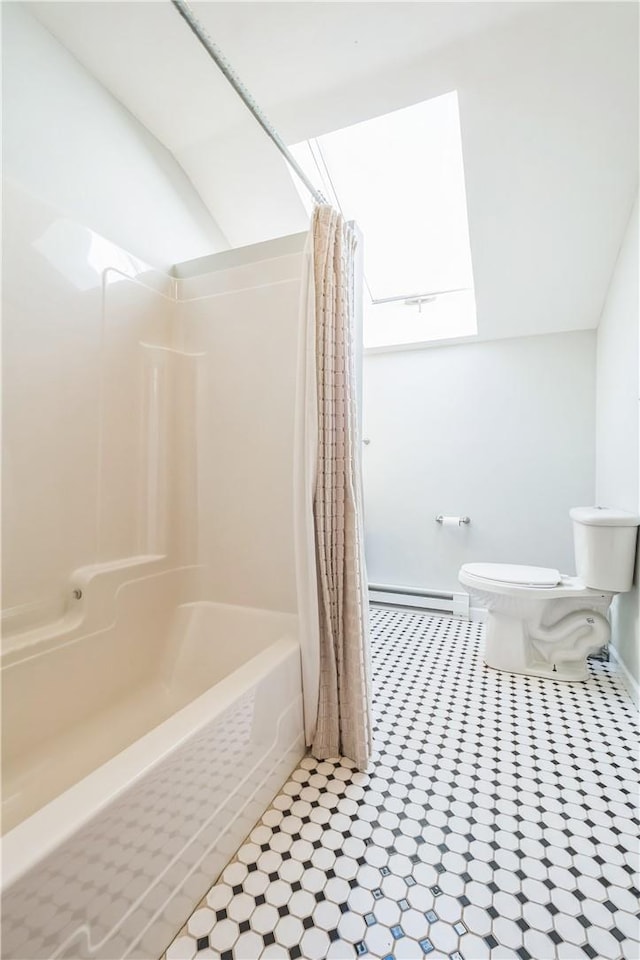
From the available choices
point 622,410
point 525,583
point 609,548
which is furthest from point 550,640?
point 622,410

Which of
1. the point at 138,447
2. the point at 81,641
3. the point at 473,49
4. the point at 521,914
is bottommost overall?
the point at 521,914

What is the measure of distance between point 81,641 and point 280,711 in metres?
0.72

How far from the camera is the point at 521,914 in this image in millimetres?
982

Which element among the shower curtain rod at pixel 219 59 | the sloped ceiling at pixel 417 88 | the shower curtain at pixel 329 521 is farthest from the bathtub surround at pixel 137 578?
the sloped ceiling at pixel 417 88

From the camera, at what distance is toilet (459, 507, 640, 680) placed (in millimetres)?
1986

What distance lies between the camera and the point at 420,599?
3.06 metres

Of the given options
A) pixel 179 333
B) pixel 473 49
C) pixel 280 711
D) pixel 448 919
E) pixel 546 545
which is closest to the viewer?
pixel 448 919

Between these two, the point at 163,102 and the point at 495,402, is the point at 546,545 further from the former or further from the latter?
the point at 163,102

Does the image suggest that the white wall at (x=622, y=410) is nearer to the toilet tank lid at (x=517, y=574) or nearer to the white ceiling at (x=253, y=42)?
the toilet tank lid at (x=517, y=574)

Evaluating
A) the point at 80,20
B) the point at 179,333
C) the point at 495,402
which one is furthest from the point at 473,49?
the point at 495,402

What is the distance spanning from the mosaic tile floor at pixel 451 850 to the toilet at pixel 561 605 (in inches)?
11.9

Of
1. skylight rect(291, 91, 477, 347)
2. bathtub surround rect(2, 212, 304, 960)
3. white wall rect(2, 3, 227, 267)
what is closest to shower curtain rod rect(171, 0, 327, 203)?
bathtub surround rect(2, 212, 304, 960)

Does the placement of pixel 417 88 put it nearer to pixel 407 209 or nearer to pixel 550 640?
pixel 407 209

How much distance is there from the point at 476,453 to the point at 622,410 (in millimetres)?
949
